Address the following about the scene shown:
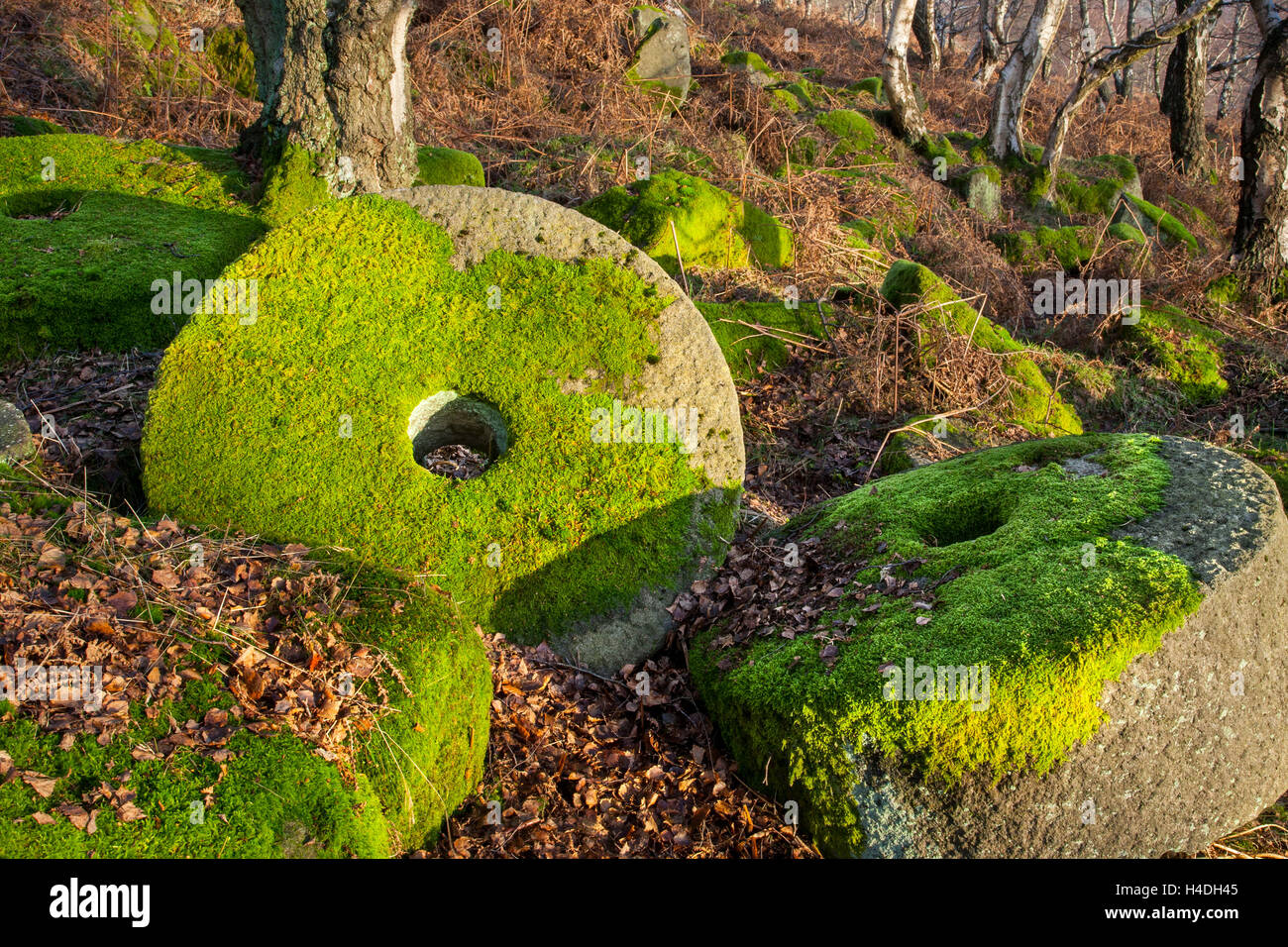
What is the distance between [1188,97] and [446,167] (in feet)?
45.1

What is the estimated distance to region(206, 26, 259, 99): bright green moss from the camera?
32.9 feet

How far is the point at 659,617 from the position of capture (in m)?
4.16

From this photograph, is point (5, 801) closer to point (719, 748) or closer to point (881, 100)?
point (719, 748)

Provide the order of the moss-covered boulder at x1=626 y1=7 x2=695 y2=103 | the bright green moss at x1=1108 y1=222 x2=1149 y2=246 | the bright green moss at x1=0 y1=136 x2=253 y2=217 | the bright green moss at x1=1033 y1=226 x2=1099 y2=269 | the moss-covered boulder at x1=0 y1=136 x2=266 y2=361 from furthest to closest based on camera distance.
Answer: the moss-covered boulder at x1=626 y1=7 x2=695 y2=103 < the bright green moss at x1=1108 y1=222 x2=1149 y2=246 < the bright green moss at x1=1033 y1=226 x2=1099 y2=269 < the bright green moss at x1=0 y1=136 x2=253 y2=217 < the moss-covered boulder at x1=0 y1=136 x2=266 y2=361

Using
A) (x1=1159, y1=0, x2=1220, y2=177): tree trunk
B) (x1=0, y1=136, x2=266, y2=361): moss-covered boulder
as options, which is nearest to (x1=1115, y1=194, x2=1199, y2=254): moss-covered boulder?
(x1=1159, y1=0, x2=1220, y2=177): tree trunk

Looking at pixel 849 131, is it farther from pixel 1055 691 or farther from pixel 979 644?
pixel 1055 691

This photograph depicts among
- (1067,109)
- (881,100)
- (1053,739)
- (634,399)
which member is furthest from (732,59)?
(1053,739)

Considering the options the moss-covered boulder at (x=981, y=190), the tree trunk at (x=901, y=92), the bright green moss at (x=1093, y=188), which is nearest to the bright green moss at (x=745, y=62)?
the tree trunk at (x=901, y=92)

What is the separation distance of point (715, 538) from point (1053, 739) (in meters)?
1.86

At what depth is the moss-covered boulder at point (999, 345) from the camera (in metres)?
6.91

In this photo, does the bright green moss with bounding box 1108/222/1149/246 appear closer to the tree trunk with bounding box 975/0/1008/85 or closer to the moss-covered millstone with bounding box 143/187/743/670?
the moss-covered millstone with bounding box 143/187/743/670

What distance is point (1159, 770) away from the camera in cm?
301

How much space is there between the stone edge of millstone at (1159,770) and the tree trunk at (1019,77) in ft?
41.4

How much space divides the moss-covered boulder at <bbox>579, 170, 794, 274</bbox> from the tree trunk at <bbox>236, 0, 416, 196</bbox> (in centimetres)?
183
